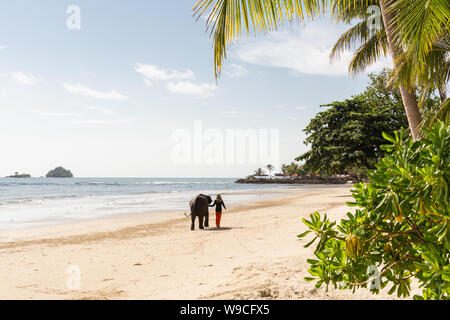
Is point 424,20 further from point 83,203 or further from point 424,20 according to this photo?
point 83,203

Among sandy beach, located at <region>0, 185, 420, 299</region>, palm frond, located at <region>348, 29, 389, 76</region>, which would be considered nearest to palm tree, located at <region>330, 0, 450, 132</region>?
palm frond, located at <region>348, 29, 389, 76</region>

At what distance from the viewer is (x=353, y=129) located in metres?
26.0

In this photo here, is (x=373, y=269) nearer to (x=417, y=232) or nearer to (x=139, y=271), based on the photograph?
(x=417, y=232)

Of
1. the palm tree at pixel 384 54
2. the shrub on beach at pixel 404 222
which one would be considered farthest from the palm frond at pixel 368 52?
the shrub on beach at pixel 404 222

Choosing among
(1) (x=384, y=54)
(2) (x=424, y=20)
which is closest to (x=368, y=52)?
(1) (x=384, y=54)

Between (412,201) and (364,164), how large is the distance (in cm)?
2748

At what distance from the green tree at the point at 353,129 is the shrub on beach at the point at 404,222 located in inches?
949

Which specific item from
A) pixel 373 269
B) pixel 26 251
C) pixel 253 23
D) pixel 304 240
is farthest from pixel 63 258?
pixel 373 269

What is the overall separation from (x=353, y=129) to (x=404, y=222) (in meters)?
25.4

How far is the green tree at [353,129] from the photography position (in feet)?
84.8

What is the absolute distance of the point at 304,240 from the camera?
8344mm

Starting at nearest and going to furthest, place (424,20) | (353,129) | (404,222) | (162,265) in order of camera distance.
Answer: (404,222), (424,20), (162,265), (353,129)

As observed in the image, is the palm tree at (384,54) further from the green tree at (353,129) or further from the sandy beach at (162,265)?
the green tree at (353,129)

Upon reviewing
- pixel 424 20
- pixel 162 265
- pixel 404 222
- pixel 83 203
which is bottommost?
pixel 83 203
